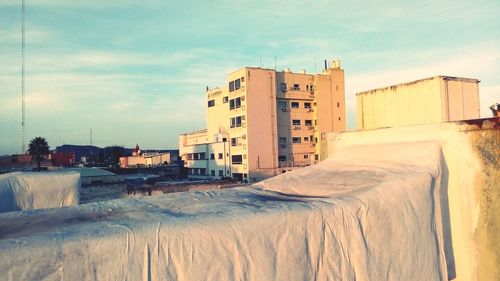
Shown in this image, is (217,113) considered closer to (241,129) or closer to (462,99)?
(241,129)

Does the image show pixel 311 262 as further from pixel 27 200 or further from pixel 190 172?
pixel 190 172

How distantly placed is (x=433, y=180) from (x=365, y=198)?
1813 millimetres

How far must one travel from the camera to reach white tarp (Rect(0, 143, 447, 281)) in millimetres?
3080

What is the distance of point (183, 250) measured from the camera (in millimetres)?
3436

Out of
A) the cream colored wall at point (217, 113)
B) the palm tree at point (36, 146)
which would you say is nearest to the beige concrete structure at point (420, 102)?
the cream colored wall at point (217, 113)

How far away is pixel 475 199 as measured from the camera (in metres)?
6.22

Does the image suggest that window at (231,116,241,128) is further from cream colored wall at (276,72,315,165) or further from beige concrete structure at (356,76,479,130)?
beige concrete structure at (356,76,479,130)

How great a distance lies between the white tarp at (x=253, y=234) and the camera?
308 cm

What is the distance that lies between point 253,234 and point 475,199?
4.79m

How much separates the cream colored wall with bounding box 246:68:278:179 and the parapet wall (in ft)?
125

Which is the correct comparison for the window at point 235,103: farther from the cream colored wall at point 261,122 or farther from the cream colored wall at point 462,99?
the cream colored wall at point 462,99

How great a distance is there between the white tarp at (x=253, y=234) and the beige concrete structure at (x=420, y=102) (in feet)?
15.0

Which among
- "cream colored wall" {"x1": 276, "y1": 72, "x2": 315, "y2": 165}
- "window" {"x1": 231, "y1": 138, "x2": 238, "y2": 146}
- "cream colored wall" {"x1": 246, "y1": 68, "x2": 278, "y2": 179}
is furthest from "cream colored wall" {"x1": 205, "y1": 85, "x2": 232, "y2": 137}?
"cream colored wall" {"x1": 276, "y1": 72, "x2": 315, "y2": 165}

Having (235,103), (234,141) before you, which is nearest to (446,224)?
(234,141)
